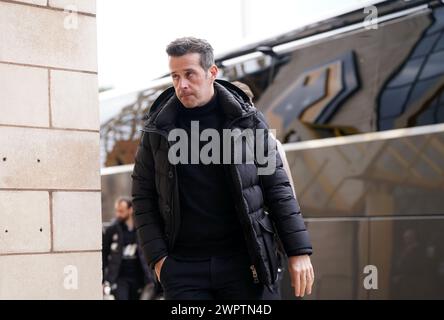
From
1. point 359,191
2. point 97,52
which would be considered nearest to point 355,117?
point 359,191

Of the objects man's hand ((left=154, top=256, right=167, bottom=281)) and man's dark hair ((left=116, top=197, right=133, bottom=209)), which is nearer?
man's hand ((left=154, top=256, right=167, bottom=281))

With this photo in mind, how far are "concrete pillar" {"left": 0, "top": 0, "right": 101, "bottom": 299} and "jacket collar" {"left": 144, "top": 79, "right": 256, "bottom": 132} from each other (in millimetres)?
1292

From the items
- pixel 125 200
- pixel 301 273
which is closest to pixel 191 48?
pixel 301 273

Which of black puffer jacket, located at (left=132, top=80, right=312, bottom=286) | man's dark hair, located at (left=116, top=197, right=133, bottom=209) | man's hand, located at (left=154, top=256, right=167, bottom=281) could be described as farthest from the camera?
man's dark hair, located at (left=116, top=197, right=133, bottom=209)

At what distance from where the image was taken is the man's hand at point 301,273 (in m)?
3.51

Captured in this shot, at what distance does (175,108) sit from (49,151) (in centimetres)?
151

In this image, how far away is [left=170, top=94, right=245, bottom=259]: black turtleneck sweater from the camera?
350 cm

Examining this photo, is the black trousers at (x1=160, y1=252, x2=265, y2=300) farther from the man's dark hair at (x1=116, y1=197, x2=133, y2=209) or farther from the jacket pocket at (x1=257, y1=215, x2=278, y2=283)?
the man's dark hair at (x1=116, y1=197, x2=133, y2=209)

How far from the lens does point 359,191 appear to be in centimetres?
716

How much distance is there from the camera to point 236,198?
3467mm

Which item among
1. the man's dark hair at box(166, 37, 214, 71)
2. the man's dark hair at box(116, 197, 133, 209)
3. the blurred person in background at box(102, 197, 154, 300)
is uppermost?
the man's dark hair at box(166, 37, 214, 71)

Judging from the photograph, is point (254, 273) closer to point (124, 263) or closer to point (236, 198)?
point (236, 198)

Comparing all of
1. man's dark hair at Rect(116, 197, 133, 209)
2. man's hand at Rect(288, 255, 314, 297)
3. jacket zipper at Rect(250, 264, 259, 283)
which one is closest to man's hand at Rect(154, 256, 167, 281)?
jacket zipper at Rect(250, 264, 259, 283)
